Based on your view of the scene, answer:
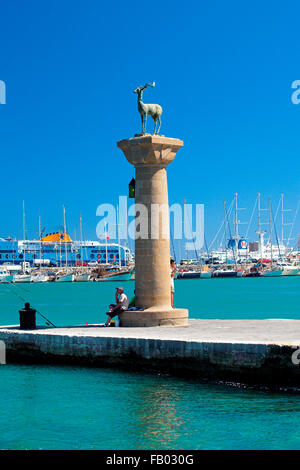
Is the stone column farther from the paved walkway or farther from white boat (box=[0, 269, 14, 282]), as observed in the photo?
white boat (box=[0, 269, 14, 282])

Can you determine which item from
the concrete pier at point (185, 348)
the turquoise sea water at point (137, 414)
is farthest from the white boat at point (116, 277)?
the turquoise sea water at point (137, 414)

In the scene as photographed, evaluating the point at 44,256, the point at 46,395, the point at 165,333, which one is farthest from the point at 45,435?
the point at 44,256

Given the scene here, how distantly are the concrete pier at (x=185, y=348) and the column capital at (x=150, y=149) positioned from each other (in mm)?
4560

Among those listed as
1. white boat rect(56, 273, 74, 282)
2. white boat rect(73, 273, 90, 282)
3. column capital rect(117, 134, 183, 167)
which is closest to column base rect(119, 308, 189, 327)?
column capital rect(117, 134, 183, 167)

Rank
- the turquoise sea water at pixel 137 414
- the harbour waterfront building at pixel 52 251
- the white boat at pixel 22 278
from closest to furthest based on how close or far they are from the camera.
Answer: the turquoise sea water at pixel 137 414 → the white boat at pixel 22 278 → the harbour waterfront building at pixel 52 251

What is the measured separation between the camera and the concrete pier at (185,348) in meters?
15.1

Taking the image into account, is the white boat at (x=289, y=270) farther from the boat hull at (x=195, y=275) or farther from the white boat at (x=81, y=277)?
the white boat at (x=81, y=277)

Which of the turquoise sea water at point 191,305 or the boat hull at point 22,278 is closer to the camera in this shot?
the turquoise sea water at point 191,305

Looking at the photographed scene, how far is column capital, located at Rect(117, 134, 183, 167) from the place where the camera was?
64.7 ft
